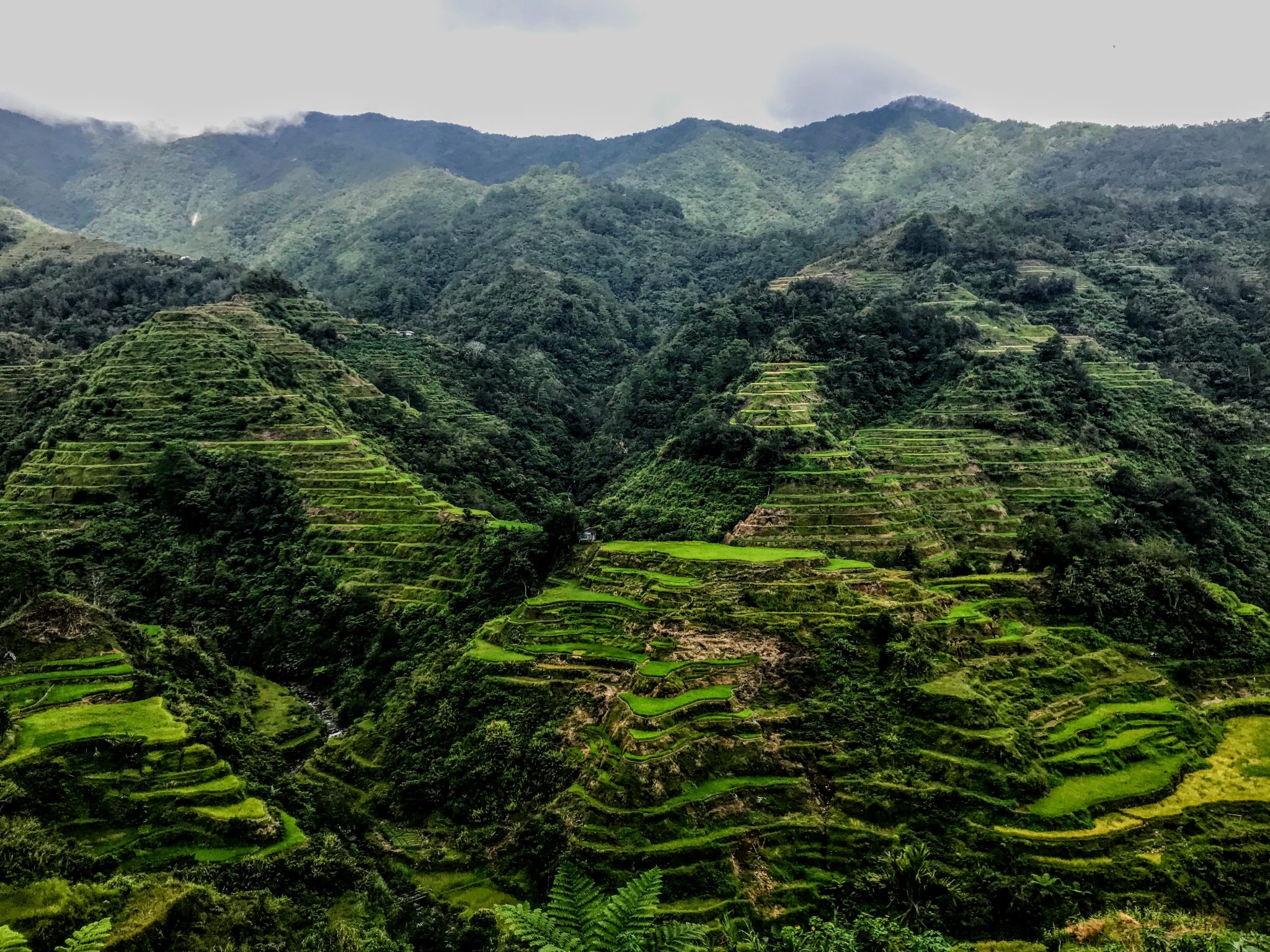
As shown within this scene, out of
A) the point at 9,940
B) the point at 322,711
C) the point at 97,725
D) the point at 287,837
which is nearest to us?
the point at 9,940

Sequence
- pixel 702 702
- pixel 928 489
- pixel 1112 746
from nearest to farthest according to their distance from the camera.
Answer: pixel 1112 746 < pixel 702 702 < pixel 928 489

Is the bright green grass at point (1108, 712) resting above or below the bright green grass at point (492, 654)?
above

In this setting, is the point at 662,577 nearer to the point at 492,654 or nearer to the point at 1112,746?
the point at 492,654

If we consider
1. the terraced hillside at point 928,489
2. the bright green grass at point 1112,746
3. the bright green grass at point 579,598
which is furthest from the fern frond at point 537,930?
the terraced hillside at point 928,489

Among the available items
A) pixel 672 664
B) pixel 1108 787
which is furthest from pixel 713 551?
pixel 1108 787

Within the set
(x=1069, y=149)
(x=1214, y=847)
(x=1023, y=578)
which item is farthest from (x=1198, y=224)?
(x=1214, y=847)

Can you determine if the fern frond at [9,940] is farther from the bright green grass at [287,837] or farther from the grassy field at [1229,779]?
the grassy field at [1229,779]

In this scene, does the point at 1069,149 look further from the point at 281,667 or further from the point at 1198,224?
the point at 281,667
